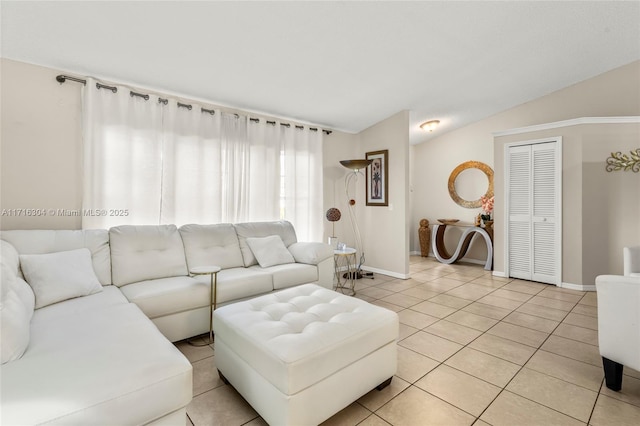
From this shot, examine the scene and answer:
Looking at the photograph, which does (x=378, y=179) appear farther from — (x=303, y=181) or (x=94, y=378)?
(x=94, y=378)

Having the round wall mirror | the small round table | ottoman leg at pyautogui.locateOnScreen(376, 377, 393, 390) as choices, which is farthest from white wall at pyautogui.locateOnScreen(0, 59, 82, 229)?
the round wall mirror

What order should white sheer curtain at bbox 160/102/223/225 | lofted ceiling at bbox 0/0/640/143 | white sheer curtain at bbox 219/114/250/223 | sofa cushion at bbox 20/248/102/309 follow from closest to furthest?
sofa cushion at bbox 20/248/102/309, lofted ceiling at bbox 0/0/640/143, white sheer curtain at bbox 160/102/223/225, white sheer curtain at bbox 219/114/250/223

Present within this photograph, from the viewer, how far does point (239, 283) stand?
8.84ft

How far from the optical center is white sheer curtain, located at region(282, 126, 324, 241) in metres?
4.19

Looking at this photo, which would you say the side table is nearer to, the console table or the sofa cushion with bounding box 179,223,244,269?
the sofa cushion with bounding box 179,223,244,269

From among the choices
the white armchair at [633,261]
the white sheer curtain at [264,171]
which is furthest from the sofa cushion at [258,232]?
the white armchair at [633,261]

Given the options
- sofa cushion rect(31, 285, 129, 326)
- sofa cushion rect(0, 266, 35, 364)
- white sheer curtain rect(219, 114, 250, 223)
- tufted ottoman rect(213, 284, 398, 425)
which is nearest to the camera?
sofa cushion rect(0, 266, 35, 364)

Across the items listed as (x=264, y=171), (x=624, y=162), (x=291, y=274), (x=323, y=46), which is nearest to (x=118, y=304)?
(x=291, y=274)

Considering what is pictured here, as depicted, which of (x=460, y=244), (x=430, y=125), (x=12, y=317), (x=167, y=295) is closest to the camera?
(x=12, y=317)

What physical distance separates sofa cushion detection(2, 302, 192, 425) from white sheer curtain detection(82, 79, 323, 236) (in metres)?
1.63

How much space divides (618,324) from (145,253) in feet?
11.4

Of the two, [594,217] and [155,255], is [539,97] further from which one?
[155,255]

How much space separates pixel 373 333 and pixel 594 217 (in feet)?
13.7

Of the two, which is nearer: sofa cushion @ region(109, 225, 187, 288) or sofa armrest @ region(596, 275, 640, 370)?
sofa armrest @ region(596, 275, 640, 370)
